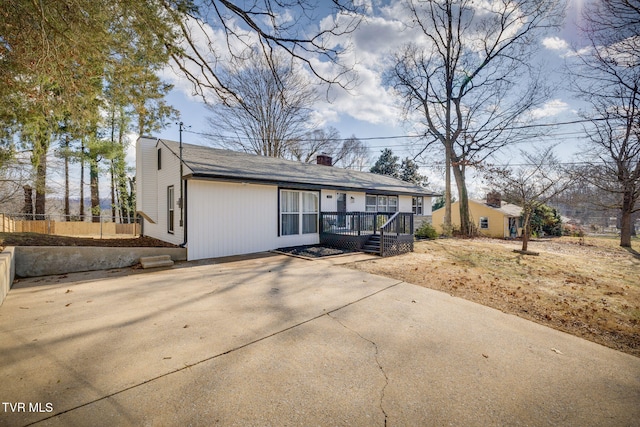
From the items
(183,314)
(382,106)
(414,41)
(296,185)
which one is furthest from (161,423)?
(414,41)

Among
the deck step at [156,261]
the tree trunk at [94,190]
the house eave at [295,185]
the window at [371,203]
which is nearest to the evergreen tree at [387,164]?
the house eave at [295,185]

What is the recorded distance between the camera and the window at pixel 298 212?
10.0 metres

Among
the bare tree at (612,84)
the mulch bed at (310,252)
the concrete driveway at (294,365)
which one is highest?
the bare tree at (612,84)

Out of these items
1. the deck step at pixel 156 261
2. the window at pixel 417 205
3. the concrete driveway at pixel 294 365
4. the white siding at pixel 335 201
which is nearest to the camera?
the concrete driveway at pixel 294 365

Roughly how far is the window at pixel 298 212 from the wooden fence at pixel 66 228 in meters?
11.4

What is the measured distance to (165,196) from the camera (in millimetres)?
9836

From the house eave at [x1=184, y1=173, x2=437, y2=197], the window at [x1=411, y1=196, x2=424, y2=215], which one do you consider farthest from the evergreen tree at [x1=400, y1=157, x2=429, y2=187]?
the house eave at [x1=184, y1=173, x2=437, y2=197]

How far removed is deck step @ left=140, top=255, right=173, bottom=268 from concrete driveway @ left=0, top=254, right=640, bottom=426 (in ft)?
7.39

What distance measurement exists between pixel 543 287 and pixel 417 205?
1191cm

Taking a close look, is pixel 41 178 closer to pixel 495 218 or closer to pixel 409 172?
pixel 409 172

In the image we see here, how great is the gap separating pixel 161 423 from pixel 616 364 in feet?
14.7

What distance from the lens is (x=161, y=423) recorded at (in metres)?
1.82

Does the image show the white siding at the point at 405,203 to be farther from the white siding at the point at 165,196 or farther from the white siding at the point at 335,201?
the white siding at the point at 165,196

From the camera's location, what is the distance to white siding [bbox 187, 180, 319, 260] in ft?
26.0
